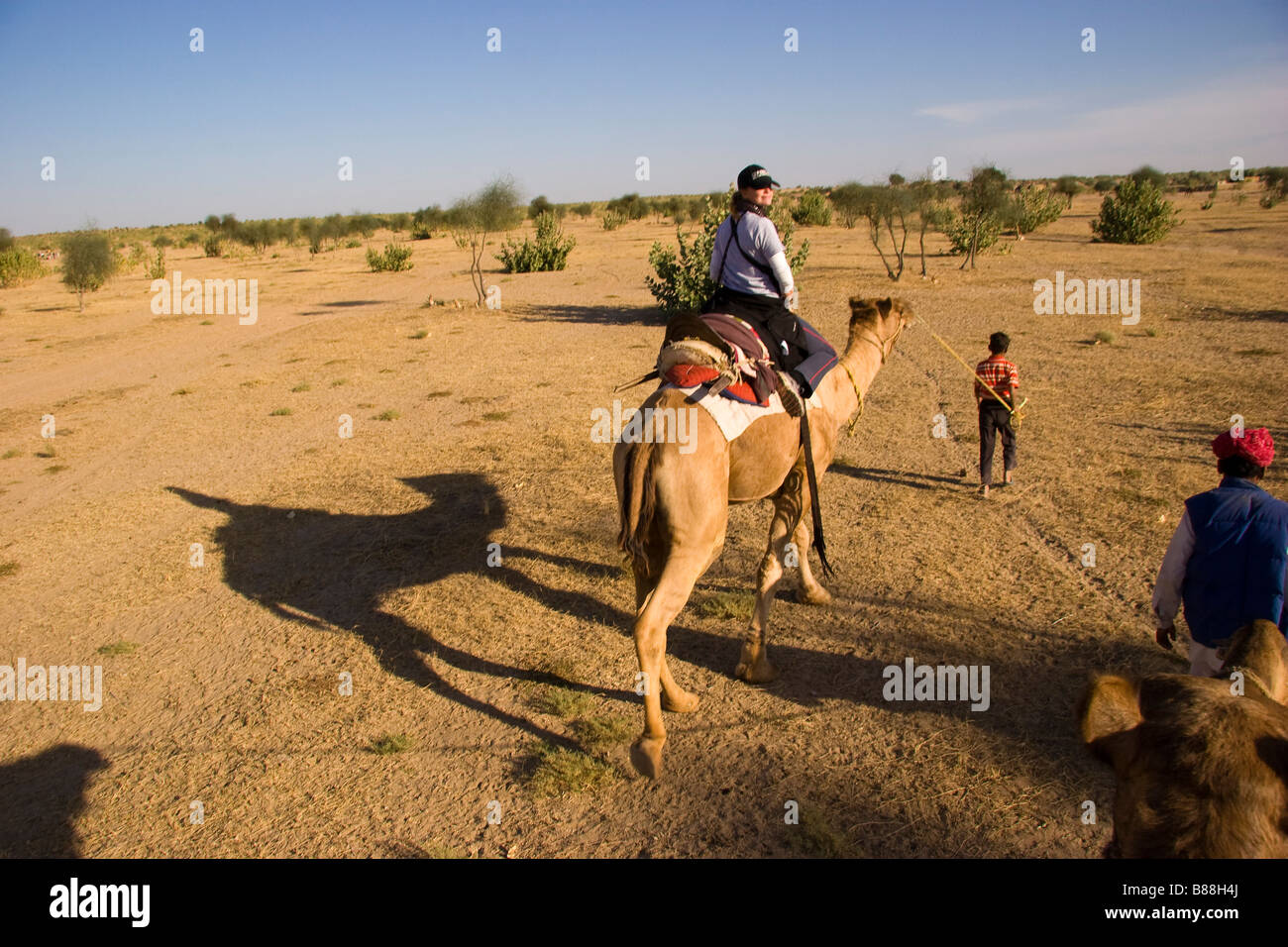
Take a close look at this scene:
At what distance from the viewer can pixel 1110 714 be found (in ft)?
5.94

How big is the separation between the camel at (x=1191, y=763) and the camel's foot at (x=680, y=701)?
3037mm

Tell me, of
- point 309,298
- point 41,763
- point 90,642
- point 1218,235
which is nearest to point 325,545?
point 90,642

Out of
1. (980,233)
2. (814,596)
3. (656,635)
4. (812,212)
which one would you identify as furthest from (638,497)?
(812,212)

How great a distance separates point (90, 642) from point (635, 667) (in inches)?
173

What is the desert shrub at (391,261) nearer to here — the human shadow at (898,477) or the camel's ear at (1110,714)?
the human shadow at (898,477)

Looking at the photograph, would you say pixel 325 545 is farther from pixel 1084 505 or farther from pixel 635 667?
pixel 1084 505

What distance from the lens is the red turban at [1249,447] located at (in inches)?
133

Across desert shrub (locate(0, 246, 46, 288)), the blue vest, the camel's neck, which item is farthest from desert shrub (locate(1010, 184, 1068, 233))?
desert shrub (locate(0, 246, 46, 288))

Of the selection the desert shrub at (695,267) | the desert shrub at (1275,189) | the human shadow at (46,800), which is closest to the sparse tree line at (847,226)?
the desert shrub at (695,267)

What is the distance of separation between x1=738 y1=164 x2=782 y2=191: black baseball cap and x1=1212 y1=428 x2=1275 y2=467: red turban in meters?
2.88

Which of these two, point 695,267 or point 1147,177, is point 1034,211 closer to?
point 1147,177

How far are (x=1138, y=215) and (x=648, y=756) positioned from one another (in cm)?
3413

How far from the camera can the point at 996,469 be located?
28.0 feet
